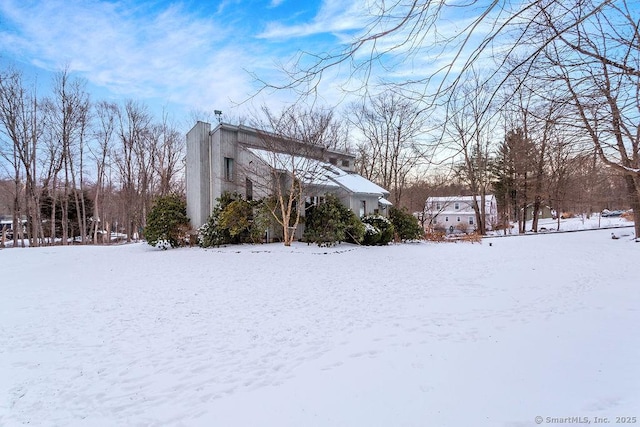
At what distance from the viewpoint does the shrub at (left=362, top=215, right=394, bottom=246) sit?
Result: 1542cm

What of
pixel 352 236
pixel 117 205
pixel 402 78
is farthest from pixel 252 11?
pixel 117 205

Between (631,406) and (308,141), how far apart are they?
43.6 feet

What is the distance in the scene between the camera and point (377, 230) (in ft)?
50.7

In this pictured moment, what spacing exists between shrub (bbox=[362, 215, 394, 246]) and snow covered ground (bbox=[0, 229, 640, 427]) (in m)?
6.54

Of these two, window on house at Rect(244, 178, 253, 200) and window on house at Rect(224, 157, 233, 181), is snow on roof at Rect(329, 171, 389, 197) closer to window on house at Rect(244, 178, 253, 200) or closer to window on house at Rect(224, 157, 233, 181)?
window on house at Rect(244, 178, 253, 200)

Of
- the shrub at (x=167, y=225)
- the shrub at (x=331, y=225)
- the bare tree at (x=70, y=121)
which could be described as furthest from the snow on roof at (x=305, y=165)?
the bare tree at (x=70, y=121)

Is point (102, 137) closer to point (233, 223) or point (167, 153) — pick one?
point (167, 153)

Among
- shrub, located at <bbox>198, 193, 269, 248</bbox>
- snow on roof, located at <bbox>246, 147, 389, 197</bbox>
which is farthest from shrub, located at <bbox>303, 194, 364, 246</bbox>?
shrub, located at <bbox>198, 193, 269, 248</bbox>

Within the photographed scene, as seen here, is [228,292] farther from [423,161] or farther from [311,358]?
[423,161]

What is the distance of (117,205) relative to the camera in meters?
31.8

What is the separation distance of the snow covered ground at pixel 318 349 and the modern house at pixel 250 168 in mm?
6692

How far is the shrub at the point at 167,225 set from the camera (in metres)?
14.8

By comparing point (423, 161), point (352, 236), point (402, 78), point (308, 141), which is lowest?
point (352, 236)

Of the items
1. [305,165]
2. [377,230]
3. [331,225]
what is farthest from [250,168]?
[377,230]
